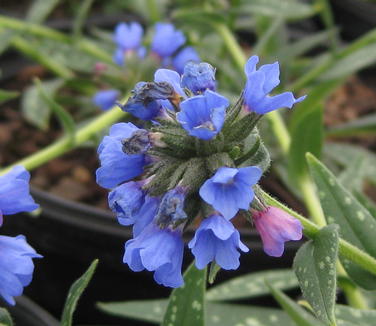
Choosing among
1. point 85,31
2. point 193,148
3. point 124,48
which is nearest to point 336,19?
point 85,31

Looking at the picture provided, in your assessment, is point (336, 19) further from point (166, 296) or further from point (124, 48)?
point (166, 296)

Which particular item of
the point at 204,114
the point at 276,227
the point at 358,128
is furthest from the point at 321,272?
the point at 358,128

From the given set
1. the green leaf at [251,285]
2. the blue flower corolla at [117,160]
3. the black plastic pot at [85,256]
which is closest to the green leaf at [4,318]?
the blue flower corolla at [117,160]

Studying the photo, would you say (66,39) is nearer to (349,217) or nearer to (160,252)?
(349,217)

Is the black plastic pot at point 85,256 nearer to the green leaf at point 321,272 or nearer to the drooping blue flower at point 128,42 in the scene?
the drooping blue flower at point 128,42

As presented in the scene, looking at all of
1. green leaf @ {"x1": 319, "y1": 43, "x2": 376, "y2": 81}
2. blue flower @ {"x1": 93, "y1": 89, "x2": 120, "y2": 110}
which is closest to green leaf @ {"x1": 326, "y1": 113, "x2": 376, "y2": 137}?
green leaf @ {"x1": 319, "y1": 43, "x2": 376, "y2": 81}

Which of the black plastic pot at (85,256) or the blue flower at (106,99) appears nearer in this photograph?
the black plastic pot at (85,256)
